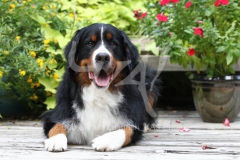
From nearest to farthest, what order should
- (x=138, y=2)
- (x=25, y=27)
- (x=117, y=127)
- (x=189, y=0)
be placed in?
(x=117, y=127) < (x=189, y=0) < (x=25, y=27) < (x=138, y=2)

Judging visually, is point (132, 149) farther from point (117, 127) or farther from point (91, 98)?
point (91, 98)

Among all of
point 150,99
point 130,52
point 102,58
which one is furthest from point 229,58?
point 102,58

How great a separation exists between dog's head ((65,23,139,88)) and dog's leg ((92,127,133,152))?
0.39 meters

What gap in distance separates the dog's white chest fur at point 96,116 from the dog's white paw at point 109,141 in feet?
0.67

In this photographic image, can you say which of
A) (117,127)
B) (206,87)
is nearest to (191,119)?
(206,87)

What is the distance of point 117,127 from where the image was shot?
3.71 meters

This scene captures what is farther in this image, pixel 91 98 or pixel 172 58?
pixel 172 58

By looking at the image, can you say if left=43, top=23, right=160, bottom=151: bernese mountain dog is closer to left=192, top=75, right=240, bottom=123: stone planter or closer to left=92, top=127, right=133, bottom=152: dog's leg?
left=92, top=127, right=133, bottom=152: dog's leg

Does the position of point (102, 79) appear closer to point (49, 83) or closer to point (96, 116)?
point (96, 116)

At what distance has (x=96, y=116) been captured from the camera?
370 cm

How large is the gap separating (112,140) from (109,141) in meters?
0.03

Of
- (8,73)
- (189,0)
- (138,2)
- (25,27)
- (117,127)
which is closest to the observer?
(117,127)

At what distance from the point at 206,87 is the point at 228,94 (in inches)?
9.1

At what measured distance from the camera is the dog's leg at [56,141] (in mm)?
3371
